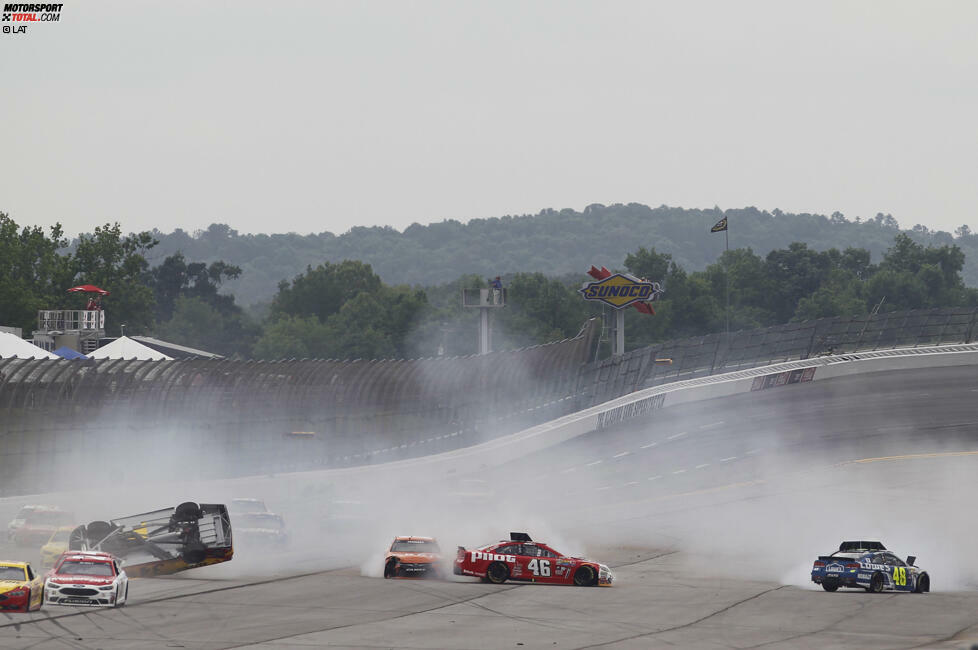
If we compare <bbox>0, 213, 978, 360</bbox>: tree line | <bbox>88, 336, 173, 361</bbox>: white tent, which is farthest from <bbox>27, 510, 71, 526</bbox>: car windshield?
<bbox>0, 213, 978, 360</bbox>: tree line

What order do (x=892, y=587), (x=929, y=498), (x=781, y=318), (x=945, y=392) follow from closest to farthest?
(x=892, y=587), (x=929, y=498), (x=945, y=392), (x=781, y=318)

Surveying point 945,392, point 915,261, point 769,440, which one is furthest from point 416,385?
point 915,261

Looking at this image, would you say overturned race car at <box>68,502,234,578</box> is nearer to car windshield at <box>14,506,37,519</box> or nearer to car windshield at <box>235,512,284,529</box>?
car windshield at <box>235,512,284,529</box>

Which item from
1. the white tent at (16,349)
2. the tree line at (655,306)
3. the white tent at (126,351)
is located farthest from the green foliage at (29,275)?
the white tent at (16,349)

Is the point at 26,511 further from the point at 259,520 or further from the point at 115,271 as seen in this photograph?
the point at 115,271

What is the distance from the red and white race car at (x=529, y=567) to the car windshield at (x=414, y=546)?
1306 mm

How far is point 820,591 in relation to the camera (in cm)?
2762

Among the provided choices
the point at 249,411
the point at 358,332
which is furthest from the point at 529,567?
the point at 358,332

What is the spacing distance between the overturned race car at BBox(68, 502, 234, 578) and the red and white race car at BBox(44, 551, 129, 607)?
13.9 ft

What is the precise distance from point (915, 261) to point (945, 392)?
134m

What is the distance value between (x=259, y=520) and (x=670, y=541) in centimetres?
1212

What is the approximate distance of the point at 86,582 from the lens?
921 inches

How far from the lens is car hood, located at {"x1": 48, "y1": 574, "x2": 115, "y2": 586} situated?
76.6ft

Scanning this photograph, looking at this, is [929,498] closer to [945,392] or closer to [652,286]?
[945,392]
